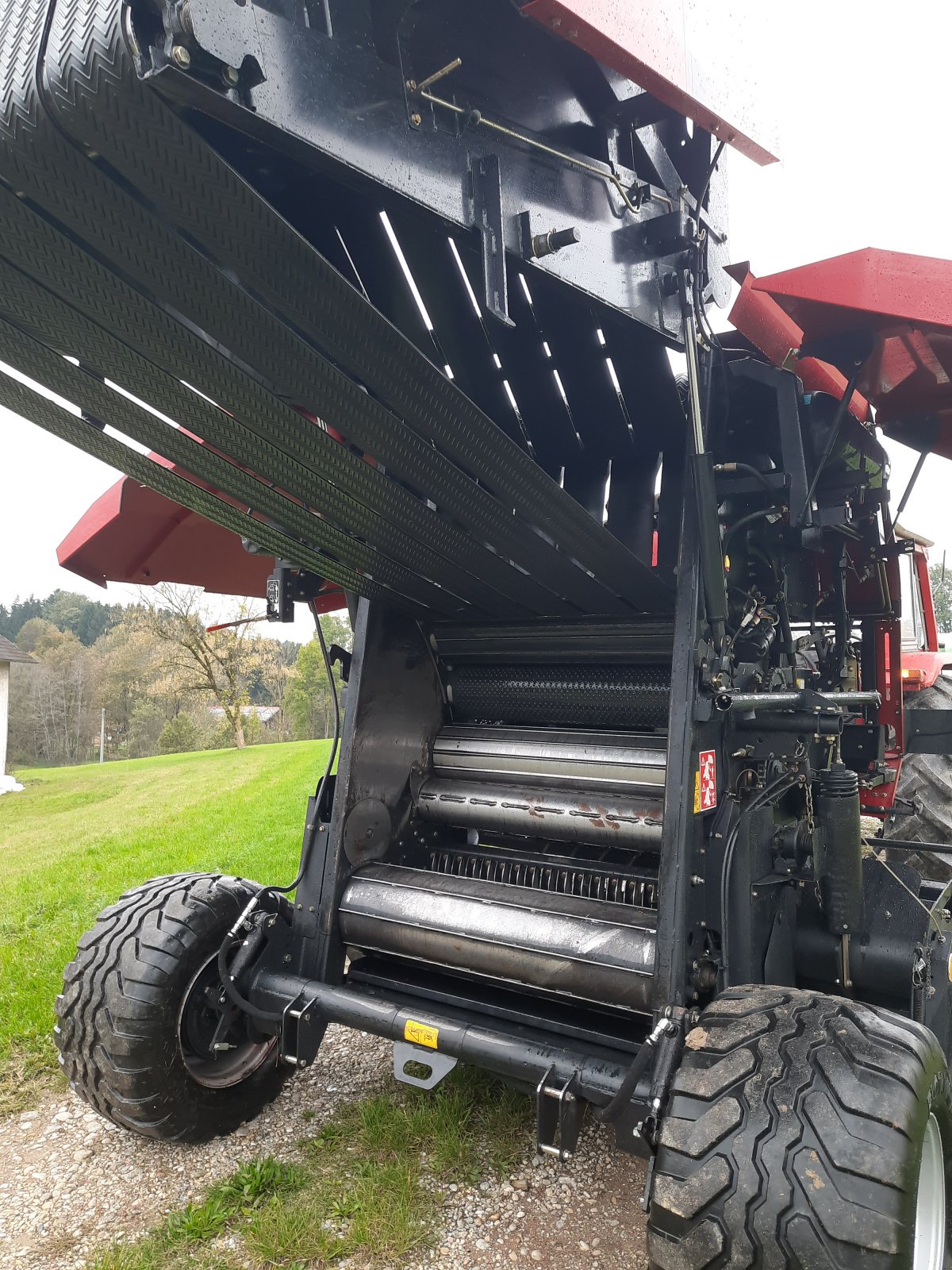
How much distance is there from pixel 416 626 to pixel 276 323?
5.96 feet

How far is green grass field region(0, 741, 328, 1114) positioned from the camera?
180 inches

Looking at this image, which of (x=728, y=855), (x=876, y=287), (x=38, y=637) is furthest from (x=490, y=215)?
(x=38, y=637)

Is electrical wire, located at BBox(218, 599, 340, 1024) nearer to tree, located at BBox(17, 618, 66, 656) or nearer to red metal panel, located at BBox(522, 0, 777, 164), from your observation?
red metal panel, located at BBox(522, 0, 777, 164)

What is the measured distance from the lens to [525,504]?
250 cm

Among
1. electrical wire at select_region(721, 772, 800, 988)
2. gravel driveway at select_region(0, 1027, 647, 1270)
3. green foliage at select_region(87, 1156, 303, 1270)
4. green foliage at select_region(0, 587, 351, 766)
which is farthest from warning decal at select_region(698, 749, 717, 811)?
green foliage at select_region(0, 587, 351, 766)

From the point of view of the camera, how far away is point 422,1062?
267 centimetres

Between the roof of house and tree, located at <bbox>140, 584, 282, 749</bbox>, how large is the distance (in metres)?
3.86

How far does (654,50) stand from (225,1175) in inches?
140

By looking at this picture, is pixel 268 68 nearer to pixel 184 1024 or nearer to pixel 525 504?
pixel 525 504

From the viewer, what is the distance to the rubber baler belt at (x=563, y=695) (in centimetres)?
322

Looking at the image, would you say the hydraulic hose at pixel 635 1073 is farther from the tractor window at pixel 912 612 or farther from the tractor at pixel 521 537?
the tractor window at pixel 912 612

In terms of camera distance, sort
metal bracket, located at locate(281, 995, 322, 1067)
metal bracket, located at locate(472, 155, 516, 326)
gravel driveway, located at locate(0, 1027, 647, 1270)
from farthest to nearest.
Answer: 1. metal bracket, located at locate(281, 995, 322, 1067)
2. gravel driveway, located at locate(0, 1027, 647, 1270)
3. metal bracket, located at locate(472, 155, 516, 326)

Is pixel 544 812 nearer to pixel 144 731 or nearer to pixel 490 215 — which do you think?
pixel 490 215

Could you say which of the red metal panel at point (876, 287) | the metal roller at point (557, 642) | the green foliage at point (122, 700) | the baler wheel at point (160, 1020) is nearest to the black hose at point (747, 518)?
the metal roller at point (557, 642)
